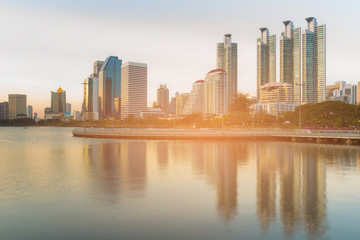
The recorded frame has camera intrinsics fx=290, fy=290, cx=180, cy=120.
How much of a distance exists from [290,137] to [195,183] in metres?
52.7

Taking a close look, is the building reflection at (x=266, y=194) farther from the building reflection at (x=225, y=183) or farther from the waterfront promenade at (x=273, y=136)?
the waterfront promenade at (x=273, y=136)

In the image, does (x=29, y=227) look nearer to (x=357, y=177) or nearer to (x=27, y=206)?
(x=27, y=206)

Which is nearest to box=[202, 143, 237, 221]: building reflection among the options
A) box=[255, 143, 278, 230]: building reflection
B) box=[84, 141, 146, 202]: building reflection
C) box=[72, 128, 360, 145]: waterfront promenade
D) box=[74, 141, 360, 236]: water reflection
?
box=[74, 141, 360, 236]: water reflection

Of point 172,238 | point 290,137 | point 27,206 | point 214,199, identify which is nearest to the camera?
point 172,238

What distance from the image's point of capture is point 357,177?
24.3m

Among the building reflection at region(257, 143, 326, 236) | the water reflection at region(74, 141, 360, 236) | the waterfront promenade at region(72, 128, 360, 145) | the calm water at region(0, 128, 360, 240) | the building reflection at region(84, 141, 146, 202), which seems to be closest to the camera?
the calm water at region(0, 128, 360, 240)

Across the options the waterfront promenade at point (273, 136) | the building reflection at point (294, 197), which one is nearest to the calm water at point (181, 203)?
the building reflection at point (294, 197)

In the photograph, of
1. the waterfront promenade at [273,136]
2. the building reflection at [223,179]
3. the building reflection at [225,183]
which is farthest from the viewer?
the waterfront promenade at [273,136]

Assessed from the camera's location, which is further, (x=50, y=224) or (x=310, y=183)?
(x=310, y=183)

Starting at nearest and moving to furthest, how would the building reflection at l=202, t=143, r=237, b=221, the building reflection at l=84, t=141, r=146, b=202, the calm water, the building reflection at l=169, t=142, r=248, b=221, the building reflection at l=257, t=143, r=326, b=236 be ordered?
the calm water < the building reflection at l=257, t=143, r=326, b=236 < the building reflection at l=202, t=143, r=237, b=221 < the building reflection at l=169, t=142, r=248, b=221 < the building reflection at l=84, t=141, r=146, b=202

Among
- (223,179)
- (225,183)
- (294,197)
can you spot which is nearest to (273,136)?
(223,179)

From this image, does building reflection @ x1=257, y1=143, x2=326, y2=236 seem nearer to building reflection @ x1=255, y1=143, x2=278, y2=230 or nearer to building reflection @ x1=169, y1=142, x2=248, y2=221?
building reflection @ x1=255, y1=143, x2=278, y2=230

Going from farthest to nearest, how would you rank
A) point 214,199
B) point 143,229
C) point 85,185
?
point 85,185 → point 214,199 → point 143,229

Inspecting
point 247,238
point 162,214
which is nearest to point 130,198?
point 162,214
